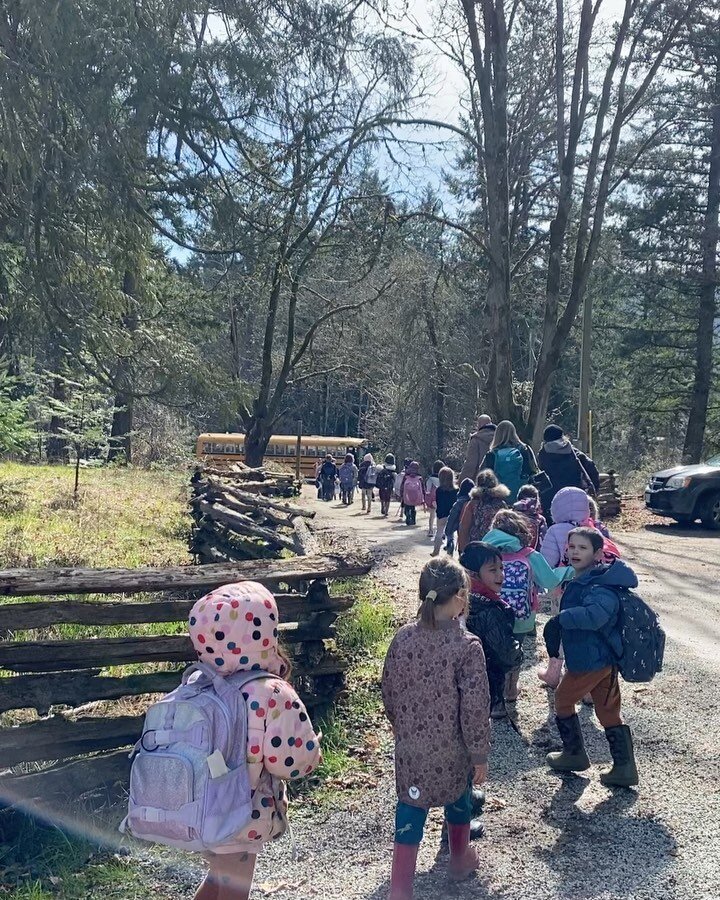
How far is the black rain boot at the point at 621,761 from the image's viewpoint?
16.1 ft

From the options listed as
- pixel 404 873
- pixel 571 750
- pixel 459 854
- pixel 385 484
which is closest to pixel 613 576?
pixel 571 750

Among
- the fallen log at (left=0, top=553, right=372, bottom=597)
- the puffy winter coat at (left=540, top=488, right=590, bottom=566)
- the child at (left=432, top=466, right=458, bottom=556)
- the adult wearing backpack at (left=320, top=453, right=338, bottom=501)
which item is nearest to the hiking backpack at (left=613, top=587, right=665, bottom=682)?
the puffy winter coat at (left=540, top=488, right=590, bottom=566)

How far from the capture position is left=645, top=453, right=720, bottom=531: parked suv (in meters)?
17.4

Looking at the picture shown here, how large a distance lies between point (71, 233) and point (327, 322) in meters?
21.2

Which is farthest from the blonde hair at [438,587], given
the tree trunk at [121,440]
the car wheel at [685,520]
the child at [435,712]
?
the tree trunk at [121,440]

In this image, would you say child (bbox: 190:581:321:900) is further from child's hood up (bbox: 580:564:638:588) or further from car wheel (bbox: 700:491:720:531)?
car wheel (bbox: 700:491:720:531)

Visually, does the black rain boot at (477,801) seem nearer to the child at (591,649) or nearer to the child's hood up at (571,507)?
the child at (591,649)

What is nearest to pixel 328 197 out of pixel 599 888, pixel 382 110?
pixel 382 110

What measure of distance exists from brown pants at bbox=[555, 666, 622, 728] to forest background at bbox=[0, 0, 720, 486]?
5792 millimetres

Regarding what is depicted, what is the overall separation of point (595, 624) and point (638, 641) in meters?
0.26

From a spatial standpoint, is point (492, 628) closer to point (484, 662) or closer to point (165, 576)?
point (484, 662)

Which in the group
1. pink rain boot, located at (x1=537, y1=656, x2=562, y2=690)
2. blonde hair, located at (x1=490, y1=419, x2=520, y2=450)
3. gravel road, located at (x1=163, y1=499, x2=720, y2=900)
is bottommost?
gravel road, located at (x1=163, y1=499, x2=720, y2=900)

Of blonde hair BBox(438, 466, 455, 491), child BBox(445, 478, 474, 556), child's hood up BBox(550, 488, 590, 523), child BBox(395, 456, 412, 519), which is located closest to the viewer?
child's hood up BBox(550, 488, 590, 523)

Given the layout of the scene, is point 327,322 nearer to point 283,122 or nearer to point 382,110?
point 382,110
